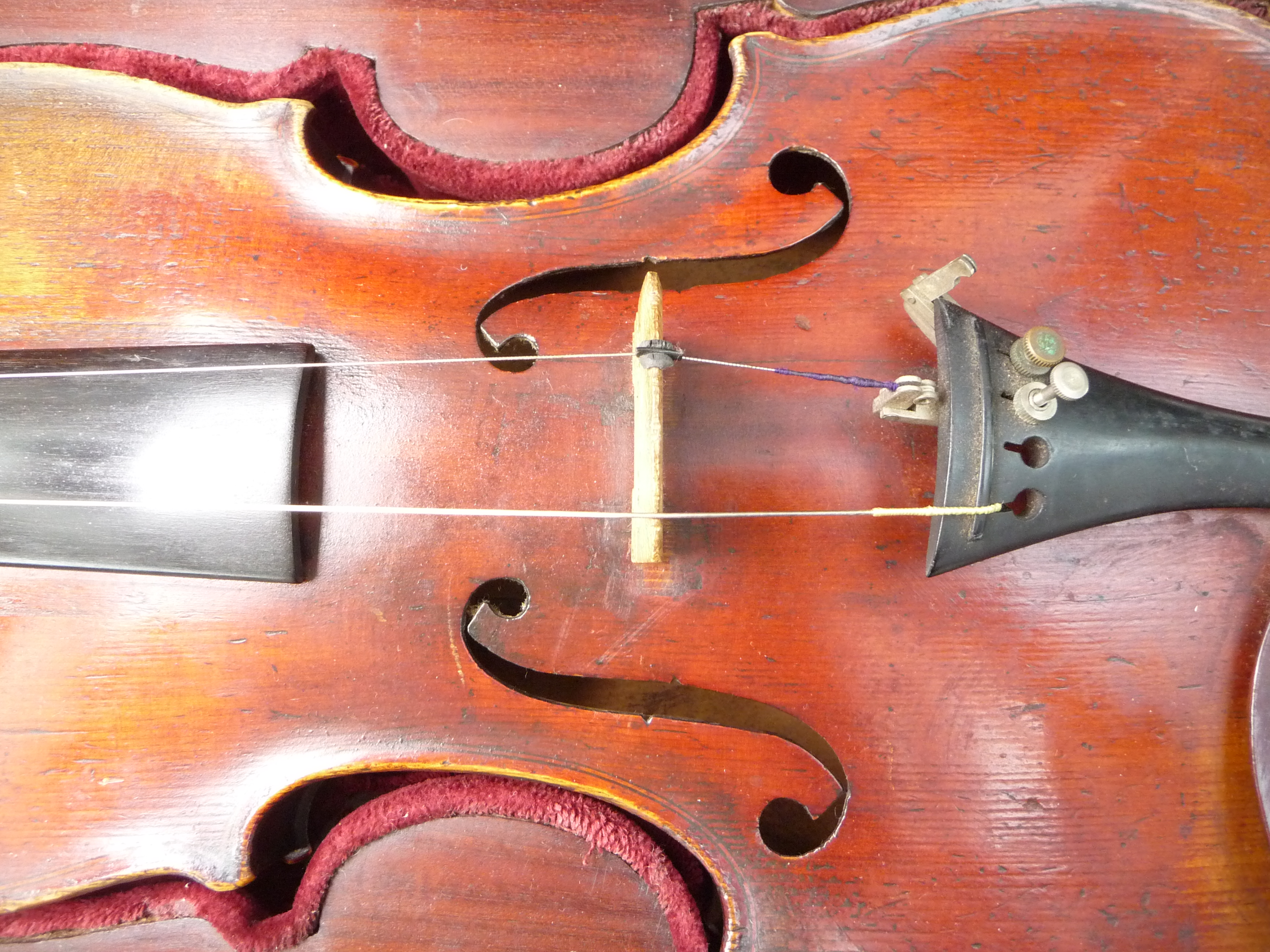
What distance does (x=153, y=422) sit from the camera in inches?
34.8

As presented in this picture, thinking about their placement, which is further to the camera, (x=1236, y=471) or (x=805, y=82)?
(x=805, y=82)

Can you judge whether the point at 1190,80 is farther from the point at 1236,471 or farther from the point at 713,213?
the point at 713,213

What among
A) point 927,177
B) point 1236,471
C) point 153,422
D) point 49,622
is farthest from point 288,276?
point 1236,471

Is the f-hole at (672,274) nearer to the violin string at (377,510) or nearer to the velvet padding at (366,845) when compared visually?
the violin string at (377,510)

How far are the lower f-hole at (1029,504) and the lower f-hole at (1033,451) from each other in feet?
0.09

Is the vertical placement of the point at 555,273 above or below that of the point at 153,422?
above

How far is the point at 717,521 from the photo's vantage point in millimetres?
880

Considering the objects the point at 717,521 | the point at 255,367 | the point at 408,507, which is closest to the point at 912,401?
the point at 717,521

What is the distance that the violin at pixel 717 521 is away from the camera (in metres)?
0.85

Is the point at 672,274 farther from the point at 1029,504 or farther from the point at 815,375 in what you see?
the point at 1029,504

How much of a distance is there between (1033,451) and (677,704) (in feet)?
1.61

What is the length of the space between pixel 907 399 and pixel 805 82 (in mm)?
473

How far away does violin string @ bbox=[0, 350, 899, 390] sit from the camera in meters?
0.88

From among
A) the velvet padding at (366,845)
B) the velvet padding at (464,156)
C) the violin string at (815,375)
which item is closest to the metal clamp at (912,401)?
the violin string at (815,375)
